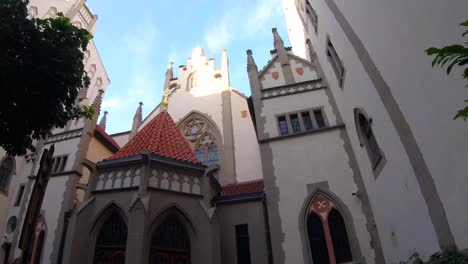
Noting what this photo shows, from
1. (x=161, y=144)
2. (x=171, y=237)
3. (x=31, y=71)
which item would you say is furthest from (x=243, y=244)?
(x=31, y=71)

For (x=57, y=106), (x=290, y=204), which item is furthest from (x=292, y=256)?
(x=57, y=106)

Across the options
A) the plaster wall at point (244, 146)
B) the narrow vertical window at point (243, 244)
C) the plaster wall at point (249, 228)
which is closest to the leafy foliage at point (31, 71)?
the plaster wall at point (249, 228)

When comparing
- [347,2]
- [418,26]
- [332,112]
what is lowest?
Result: [418,26]

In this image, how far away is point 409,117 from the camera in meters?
7.11

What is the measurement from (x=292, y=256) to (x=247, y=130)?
9.25 metres

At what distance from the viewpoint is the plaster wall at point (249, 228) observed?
11.4 m

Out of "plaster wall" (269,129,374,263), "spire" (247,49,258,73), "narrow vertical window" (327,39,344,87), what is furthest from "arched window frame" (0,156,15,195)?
"narrow vertical window" (327,39,344,87)

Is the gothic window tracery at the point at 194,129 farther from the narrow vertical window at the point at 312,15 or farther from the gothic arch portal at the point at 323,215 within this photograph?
the gothic arch portal at the point at 323,215

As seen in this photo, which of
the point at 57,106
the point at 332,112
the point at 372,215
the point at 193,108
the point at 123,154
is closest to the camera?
the point at 57,106

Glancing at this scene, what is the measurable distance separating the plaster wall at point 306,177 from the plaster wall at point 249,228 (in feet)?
3.83

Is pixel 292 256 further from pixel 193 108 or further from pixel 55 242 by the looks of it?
pixel 193 108

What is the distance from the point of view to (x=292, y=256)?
405 inches

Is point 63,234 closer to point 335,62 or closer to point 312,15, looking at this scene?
point 335,62

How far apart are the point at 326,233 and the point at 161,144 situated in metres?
7.05
